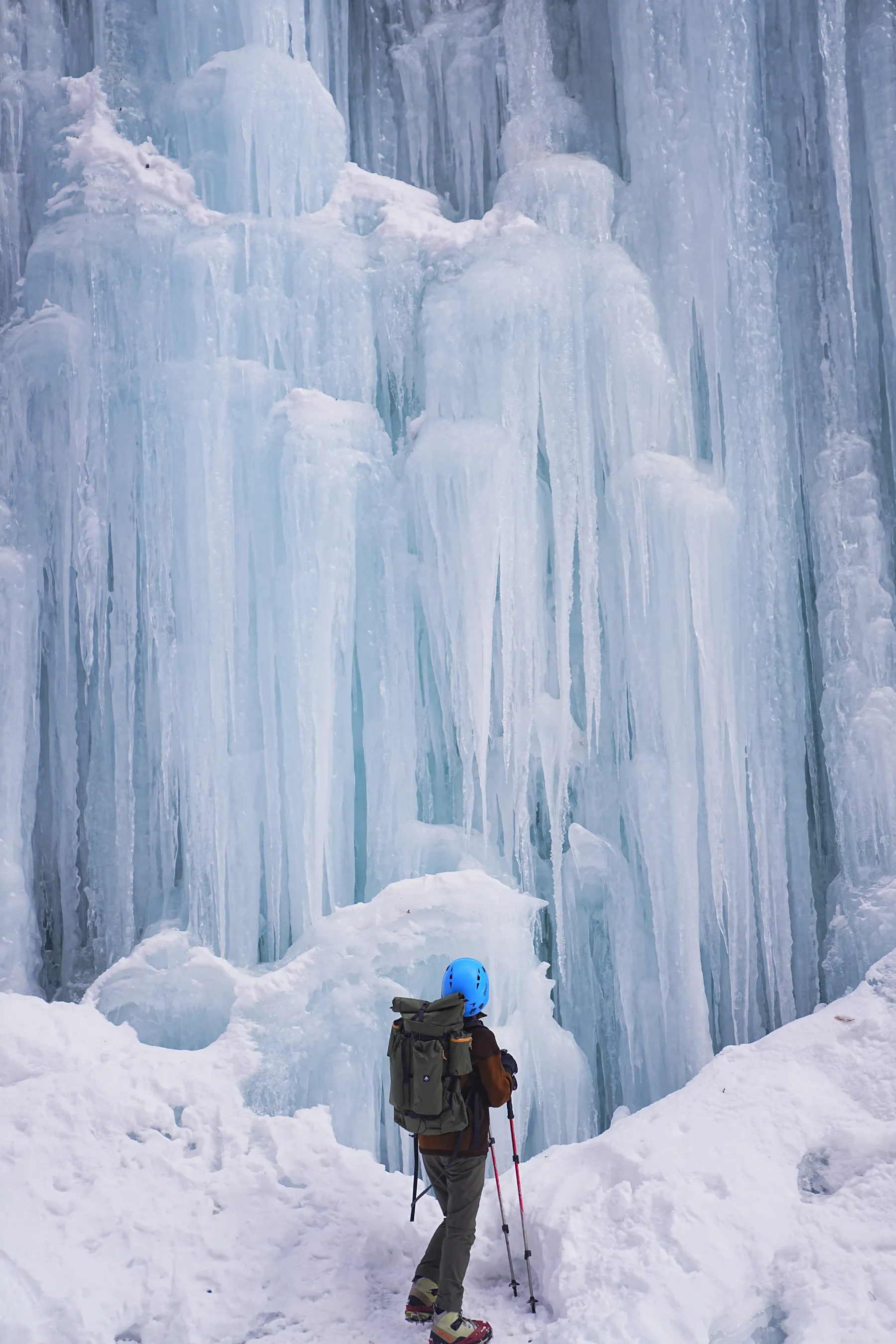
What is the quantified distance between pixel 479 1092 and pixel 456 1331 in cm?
79

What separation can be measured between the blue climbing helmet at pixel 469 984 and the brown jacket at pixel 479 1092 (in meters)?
0.08

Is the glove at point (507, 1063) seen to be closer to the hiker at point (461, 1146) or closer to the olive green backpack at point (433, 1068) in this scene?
the hiker at point (461, 1146)

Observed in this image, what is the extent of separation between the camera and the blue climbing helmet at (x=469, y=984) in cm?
414

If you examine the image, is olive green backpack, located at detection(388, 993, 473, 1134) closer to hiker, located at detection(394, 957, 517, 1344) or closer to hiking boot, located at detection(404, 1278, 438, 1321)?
hiker, located at detection(394, 957, 517, 1344)

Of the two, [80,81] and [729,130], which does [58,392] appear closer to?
[80,81]

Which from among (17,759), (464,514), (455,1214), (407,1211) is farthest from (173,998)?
(464,514)

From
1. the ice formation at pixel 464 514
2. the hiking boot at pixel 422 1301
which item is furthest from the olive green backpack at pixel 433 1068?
the ice formation at pixel 464 514

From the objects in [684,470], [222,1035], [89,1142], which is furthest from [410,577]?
[89,1142]

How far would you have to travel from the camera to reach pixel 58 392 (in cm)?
796

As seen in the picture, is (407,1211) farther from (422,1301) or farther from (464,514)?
(464,514)

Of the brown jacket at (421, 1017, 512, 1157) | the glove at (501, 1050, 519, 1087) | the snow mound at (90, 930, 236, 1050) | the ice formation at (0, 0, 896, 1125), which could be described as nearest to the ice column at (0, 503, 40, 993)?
the ice formation at (0, 0, 896, 1125)

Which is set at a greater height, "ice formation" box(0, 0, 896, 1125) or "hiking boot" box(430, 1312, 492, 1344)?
"ice formation" box(0, 0, 896, 1125)

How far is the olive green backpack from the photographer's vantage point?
3.96 meters

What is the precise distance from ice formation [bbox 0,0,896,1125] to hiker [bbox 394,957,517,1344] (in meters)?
3.25
